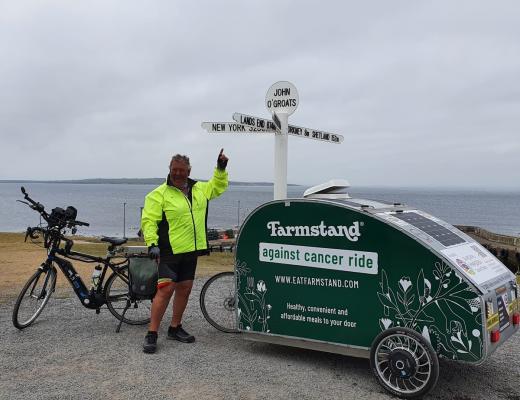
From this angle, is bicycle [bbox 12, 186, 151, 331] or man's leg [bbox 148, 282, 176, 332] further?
bicycle [bbox 12, 186, 151, 331]

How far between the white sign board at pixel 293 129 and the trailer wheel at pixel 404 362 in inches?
119

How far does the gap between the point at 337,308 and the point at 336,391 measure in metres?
0.72

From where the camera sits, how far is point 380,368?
14.1 feet

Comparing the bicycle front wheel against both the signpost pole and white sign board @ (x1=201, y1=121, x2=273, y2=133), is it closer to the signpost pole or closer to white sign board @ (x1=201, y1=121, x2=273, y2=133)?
white sign board @ (x1=201, y1=121, x2=273, y2=133)

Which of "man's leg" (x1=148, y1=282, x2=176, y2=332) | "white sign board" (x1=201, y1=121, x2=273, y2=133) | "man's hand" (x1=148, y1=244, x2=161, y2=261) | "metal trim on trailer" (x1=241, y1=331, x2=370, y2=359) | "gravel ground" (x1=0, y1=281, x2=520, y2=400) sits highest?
"white sign board" (x1=201, y1=121, x2=273, y2=133)

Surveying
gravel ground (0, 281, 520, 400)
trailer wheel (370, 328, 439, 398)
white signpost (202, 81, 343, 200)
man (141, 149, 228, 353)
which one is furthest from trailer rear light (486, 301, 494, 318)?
white signpost (202, 81, 343, 200)

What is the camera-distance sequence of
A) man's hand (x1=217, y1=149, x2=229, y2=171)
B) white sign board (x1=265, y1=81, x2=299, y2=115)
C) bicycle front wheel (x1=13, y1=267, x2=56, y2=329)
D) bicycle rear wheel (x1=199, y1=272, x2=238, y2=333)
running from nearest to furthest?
man's hand (x1=217, y1=149, x2=229, y2=171) → bicycle rear wheel (x1=199, y1=272, x2=238, y2=333) → bicycle front wheel (x1=13, y1=267, x2=56, y2=329) → white sign board (x1=265, y1=81, x2=299, y2=115)

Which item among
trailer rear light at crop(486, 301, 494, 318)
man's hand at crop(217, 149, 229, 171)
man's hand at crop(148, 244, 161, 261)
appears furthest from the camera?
man's hand at crop(217, 149, 229, 171)

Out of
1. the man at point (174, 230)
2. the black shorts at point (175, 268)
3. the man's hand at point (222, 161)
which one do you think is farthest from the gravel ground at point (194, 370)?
the man's hand at point (222, 161)

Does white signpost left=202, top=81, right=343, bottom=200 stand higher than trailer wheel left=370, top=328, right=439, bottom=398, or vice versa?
white signpost left=202, top=81, right=343, bottom=200

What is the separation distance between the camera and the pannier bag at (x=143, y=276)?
5449 millimetres

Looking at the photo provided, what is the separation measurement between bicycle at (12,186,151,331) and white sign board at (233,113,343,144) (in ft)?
6.57

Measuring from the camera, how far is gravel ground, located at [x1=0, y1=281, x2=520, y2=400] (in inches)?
163

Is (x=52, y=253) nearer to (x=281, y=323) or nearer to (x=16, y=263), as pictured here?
(x=281, y=323)
